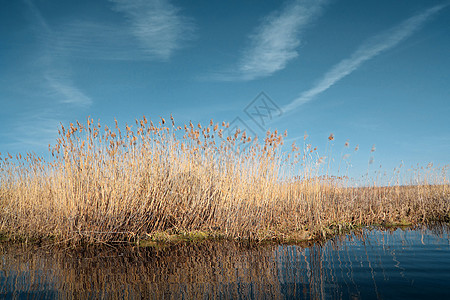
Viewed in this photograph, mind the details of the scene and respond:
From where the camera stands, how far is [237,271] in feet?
10.9

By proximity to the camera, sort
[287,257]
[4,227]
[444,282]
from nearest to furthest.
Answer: [444,282] < [287,257] < [4,227]

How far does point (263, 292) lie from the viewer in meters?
2.66

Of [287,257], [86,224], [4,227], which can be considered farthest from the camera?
[4,227]

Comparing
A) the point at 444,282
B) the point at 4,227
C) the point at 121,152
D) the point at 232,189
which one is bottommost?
the point at 444,282

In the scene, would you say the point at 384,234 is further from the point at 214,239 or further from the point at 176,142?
the point at 176,142

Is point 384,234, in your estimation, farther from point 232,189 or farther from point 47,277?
point 47,277

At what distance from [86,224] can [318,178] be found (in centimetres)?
472

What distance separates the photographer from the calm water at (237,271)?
2.71 m

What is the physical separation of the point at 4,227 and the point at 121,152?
351cm

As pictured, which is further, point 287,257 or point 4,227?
point 4,227

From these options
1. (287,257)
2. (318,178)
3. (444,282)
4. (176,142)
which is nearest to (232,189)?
(176,142)

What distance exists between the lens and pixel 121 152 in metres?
5.80

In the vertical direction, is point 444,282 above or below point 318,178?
below

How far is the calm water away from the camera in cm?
271
